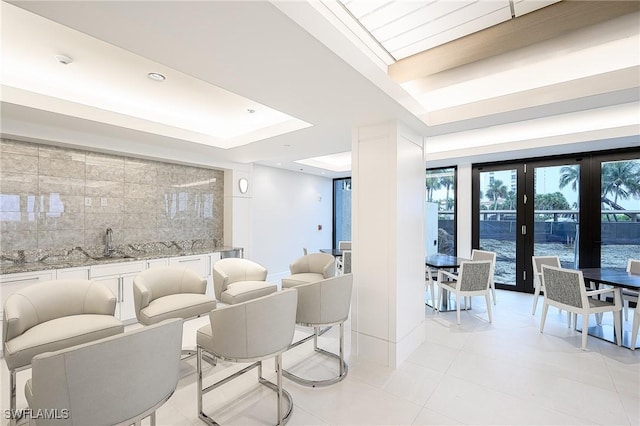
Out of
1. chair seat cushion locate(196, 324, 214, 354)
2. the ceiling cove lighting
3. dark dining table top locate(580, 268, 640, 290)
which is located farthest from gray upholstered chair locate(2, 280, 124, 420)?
dark dining table top locate(580, 268, 640, 290)

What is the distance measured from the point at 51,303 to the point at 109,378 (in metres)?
1.62

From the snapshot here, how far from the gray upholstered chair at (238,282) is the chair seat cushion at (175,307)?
0.32 meters

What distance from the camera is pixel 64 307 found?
2.39 meters

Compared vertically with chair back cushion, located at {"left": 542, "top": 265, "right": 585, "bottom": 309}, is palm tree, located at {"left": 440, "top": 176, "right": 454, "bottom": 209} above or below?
above

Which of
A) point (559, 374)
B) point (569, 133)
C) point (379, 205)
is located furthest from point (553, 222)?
point (379, 205)

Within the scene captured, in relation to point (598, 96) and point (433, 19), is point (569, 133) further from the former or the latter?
point (433, 19)

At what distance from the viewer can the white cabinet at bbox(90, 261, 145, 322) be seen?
3516 mm

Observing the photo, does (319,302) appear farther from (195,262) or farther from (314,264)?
(195,262)

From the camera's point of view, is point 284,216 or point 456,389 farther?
point 284,216

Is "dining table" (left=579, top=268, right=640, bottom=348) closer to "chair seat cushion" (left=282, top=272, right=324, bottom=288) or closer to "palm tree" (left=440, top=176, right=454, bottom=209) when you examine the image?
"palm tree" (left=440, top=176, right=454, bottom=209)

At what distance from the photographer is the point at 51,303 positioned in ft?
A: 7.66

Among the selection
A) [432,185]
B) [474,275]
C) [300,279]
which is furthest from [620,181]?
[300,279]

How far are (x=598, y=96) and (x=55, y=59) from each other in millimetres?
4586

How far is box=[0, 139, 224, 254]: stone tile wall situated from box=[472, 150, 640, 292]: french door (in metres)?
5.50
